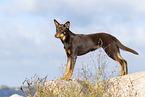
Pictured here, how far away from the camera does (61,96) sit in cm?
663

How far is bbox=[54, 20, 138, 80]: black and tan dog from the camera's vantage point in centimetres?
705

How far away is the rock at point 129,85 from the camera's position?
736cm

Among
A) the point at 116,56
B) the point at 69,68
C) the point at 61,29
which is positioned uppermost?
the point at 61,29

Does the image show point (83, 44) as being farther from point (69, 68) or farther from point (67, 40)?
point (69, 68)

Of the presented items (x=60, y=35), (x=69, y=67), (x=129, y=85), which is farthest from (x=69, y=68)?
(x=129, y=85)

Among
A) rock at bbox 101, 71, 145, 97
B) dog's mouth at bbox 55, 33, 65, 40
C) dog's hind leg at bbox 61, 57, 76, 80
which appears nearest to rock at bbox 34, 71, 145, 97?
rock at bbox 101, 71, 145, 97

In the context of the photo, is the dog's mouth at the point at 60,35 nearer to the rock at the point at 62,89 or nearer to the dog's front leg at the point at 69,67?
the dog's front leg at the point at 69,67

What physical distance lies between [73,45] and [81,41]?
38 centimetres

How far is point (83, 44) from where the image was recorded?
764 centimetres

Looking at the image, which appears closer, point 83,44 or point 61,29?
point 61,29

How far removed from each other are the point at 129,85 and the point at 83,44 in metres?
2.02

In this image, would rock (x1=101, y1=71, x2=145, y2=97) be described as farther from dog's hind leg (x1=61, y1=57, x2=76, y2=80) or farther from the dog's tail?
dog's hind leg (x1=61, y1=57, x2=76, y2=80)

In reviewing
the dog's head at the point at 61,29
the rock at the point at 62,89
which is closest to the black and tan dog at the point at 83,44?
the dog's head at the point at 61,29

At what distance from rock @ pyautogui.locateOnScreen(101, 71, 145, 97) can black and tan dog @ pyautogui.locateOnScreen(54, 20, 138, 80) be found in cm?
28
